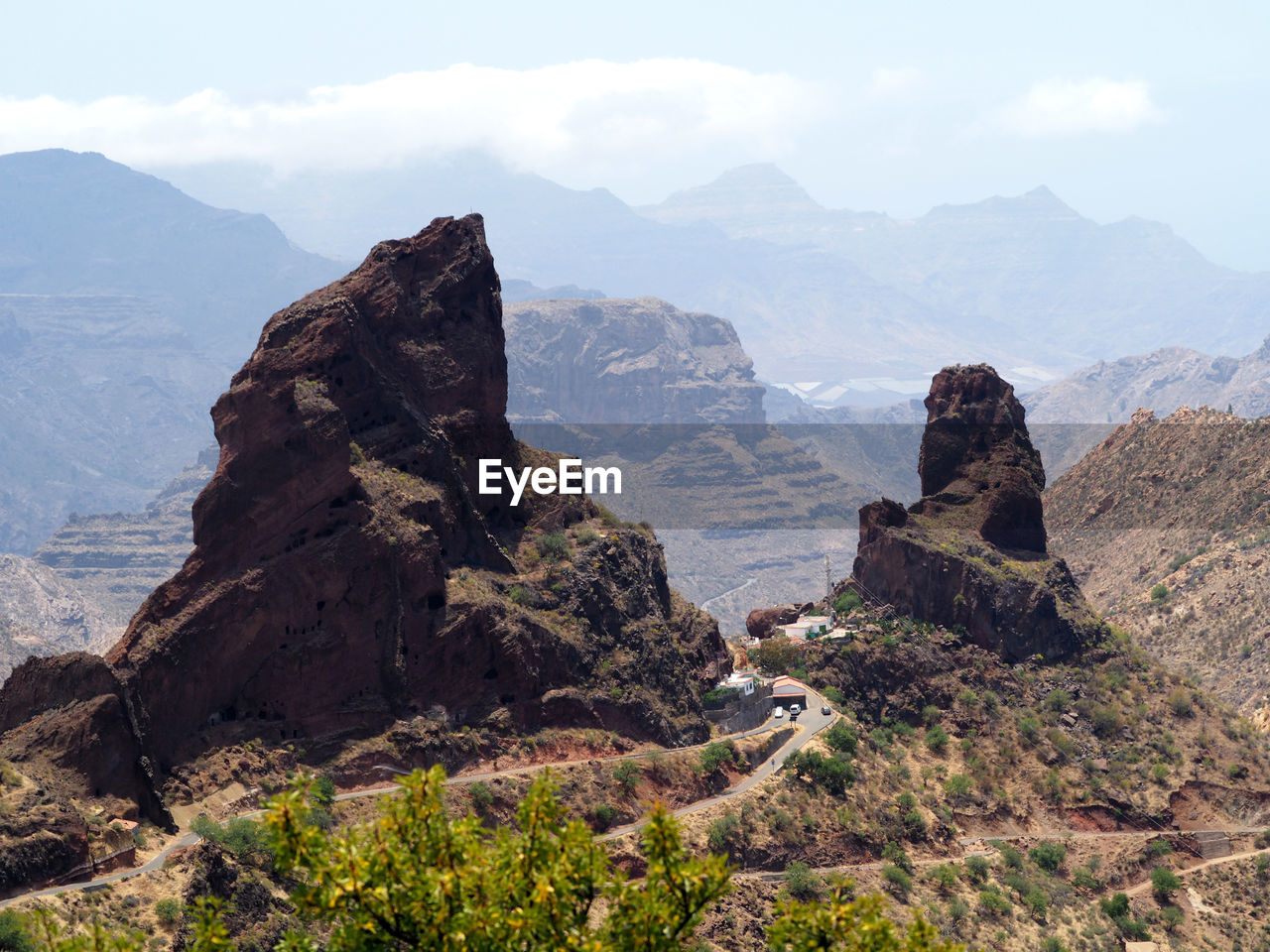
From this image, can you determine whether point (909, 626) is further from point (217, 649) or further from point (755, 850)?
point (217, 649)

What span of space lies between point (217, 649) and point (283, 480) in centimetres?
Result: 851

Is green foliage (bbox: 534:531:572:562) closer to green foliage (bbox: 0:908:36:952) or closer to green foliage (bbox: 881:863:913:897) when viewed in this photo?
green foliage (bbox: 881:863:913:897)

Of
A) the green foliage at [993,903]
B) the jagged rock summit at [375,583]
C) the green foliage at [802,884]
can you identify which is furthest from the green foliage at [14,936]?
the green foliage at [993,903]

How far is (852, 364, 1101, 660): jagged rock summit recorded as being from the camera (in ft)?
369

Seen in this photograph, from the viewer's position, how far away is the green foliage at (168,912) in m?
62.5

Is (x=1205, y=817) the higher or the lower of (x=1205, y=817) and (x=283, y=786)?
the lower

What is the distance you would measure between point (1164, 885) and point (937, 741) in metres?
15.6

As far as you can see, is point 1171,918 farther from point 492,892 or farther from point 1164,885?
point 492,892


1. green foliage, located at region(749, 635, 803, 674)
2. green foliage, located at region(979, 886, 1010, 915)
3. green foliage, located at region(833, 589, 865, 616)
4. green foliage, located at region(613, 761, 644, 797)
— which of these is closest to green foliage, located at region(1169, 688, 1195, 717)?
green foliage, located at region(833, 589, 865, 616)

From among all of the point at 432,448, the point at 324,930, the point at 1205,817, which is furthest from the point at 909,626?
the point at 324,930

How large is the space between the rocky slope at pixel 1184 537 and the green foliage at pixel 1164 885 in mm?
35881

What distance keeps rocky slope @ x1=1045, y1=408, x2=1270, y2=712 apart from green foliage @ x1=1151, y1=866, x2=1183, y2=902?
35.9 m

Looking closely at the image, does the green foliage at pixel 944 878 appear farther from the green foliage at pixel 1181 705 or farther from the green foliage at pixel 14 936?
the green foliage at pixel 14 936

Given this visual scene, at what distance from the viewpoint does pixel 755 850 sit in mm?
84688
